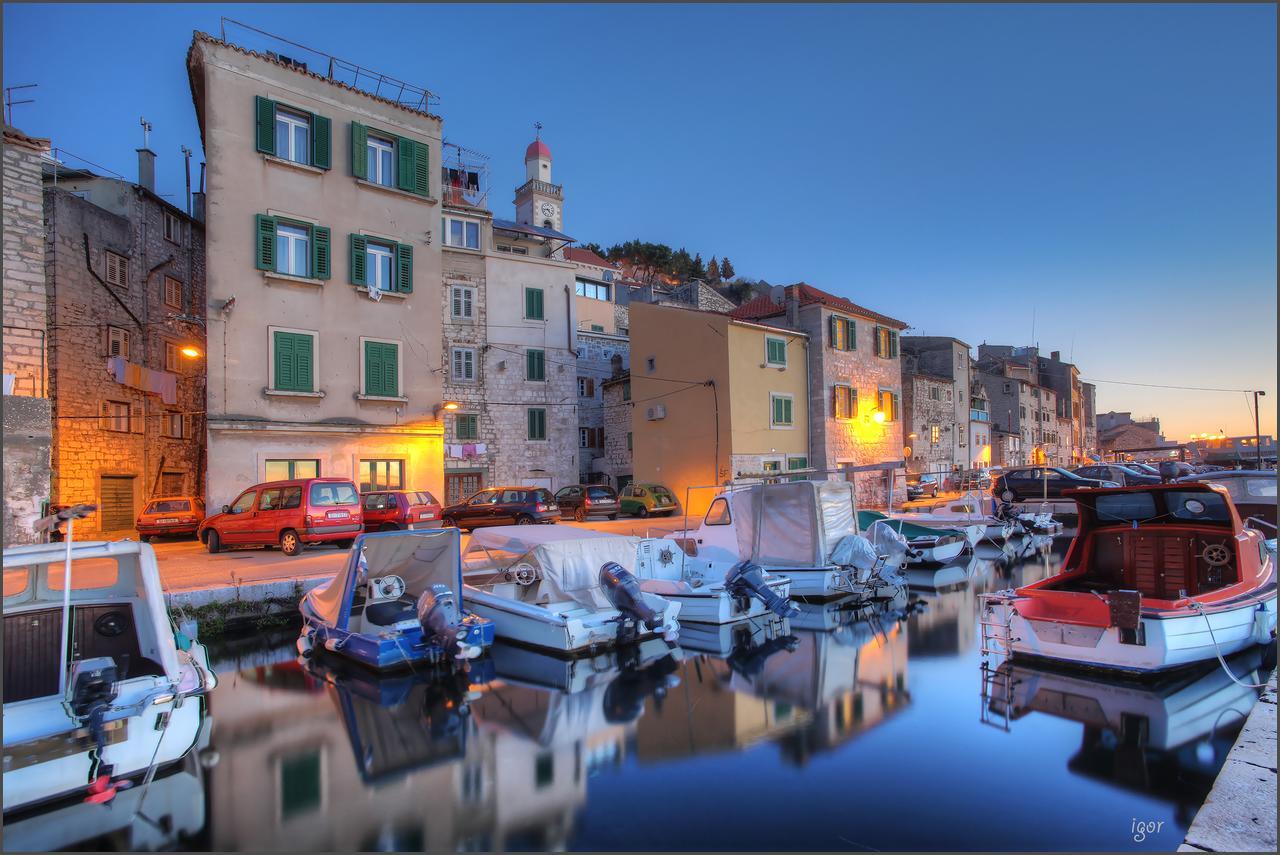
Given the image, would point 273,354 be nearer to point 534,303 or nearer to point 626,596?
point 534,303

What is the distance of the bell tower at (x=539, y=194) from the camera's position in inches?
2105

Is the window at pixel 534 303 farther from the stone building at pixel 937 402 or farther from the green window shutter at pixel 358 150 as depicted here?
the stone building at pixel 937 402

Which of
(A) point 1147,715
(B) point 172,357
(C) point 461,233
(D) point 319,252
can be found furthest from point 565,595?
(B) point 172,357

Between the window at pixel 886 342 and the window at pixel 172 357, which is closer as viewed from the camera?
the window at pixel 172 357

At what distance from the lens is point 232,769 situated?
6.86 m

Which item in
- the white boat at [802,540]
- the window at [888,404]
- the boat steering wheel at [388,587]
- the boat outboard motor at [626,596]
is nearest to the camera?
the boat outboard motor at [626,596]

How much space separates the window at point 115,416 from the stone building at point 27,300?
6683 millimetres

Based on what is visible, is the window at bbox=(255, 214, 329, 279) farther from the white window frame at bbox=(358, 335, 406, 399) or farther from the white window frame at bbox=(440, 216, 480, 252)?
the white window frame at bbox=(440, 216, 480, 252)

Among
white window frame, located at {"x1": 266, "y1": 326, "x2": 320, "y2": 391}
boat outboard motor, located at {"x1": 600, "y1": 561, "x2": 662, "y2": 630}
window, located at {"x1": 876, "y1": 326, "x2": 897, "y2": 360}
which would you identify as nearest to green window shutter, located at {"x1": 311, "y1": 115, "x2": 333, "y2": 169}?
white window frame, located at {"x1": 266, "y1": 326, "x2": 320, "y2": 391}

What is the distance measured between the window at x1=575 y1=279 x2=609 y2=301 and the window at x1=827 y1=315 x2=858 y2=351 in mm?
16065

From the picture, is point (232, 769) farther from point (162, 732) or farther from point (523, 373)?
point (523, 373)

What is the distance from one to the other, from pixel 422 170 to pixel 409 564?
1650cm

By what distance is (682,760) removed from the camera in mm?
6949

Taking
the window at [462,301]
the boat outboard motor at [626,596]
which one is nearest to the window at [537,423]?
the window at [462,301]
